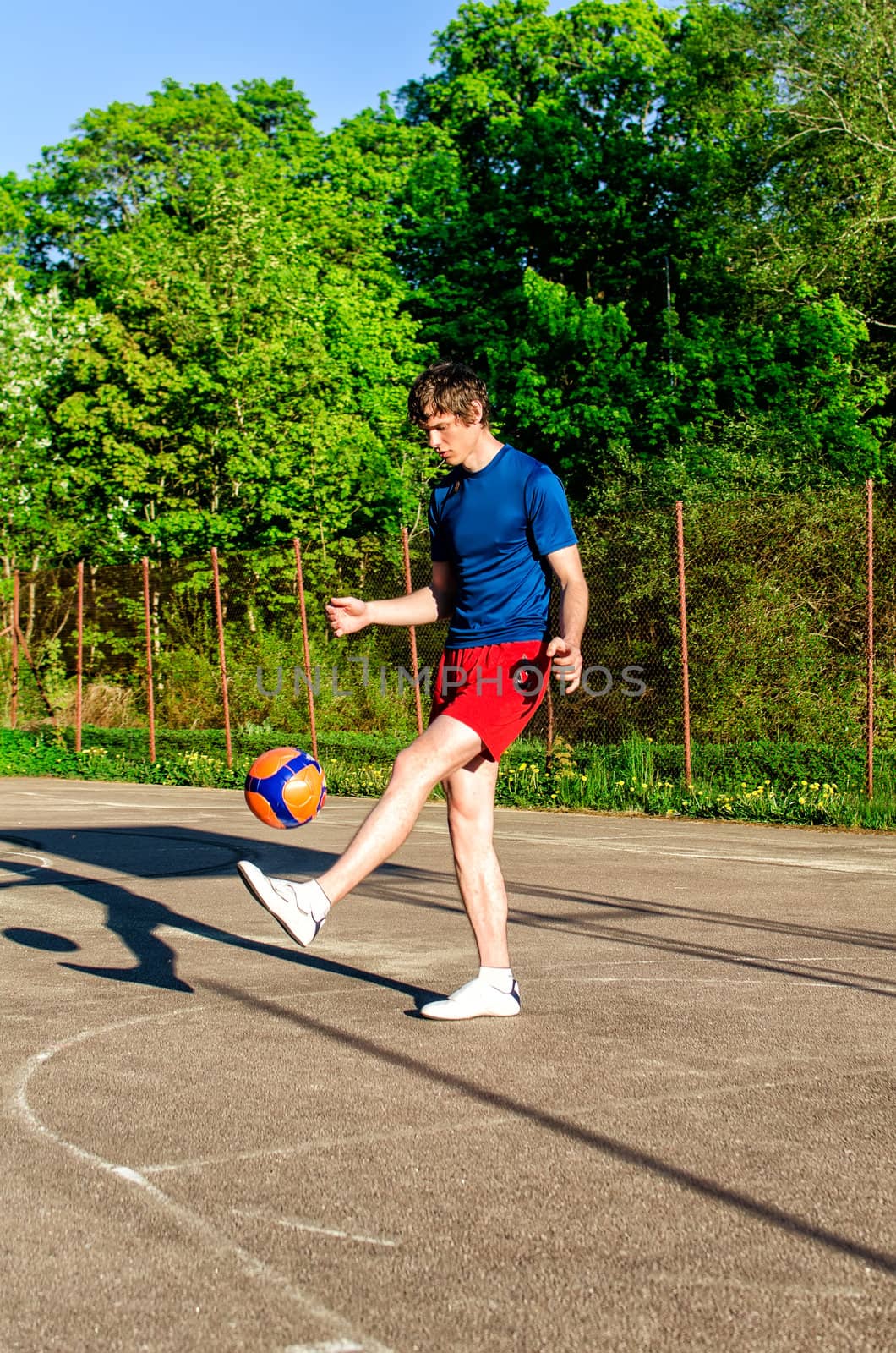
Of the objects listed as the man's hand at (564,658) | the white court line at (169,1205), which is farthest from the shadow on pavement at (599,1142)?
the man's hand at (564,658)

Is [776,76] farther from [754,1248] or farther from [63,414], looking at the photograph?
[754,1248]

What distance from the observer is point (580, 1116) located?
3.89m

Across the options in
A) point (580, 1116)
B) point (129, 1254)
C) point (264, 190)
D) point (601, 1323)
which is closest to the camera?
point (601, 1323)

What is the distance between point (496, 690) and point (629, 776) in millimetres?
10240

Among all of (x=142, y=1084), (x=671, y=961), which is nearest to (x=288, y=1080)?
(x=142, y=1084)

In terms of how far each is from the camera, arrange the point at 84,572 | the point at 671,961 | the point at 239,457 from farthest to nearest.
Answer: the point at 239,457 < the point at 84,572 < the point at 671,961

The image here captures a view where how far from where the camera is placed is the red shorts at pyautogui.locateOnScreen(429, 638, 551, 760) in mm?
4934

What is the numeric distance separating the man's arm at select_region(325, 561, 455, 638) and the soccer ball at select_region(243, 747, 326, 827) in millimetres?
551

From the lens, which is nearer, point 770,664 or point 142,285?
point 770,664

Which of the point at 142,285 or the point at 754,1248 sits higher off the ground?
the point at 142,285

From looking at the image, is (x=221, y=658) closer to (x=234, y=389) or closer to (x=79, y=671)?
(x=79, y=671)

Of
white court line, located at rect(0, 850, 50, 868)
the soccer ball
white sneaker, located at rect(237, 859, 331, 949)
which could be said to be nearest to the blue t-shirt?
the soccer ball

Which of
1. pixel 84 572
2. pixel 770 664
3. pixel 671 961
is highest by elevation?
pixel 84 572

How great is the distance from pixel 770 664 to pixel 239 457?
15.4 meters
